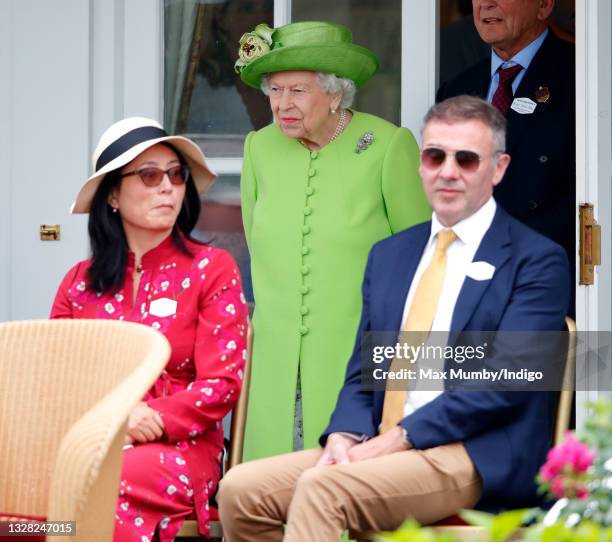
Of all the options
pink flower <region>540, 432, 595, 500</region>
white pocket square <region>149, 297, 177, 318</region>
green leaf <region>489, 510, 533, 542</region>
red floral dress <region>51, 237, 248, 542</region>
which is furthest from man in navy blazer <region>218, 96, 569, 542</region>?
green leaf <region>489, 510, 533, 542</region>

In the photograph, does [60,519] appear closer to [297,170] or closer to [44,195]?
[297,170]

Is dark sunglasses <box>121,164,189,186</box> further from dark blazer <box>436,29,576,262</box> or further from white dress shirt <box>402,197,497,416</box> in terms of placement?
dark blazer <box>436,29,576,262</box>

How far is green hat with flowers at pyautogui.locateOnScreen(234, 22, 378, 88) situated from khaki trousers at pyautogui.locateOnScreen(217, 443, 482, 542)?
133 centimetres

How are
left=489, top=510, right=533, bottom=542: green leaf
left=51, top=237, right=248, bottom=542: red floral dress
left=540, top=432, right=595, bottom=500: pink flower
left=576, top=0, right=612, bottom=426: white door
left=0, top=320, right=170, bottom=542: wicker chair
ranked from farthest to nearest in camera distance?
left=576, top=0, right=612, bottom=426: white door → left=51, top=237, right=248, bottom=542: red floral dress → left=0, top=320, right=170, bottom=542: wicker chair → left=540, top=432, right=595, bottom=500: pink flower → left=489, top=510, right=533, bottom=542: green leaf

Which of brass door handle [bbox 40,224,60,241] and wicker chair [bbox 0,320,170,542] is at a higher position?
brass door handle [bbox 40,224,60,241]

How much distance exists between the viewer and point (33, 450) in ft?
9.18

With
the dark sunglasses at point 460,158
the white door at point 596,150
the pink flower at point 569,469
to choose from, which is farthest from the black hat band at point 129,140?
the pink flower at point 569,469

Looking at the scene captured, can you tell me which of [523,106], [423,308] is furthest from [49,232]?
[423,308]

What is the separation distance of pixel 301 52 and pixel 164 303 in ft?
2.85

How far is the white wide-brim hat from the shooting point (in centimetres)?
352

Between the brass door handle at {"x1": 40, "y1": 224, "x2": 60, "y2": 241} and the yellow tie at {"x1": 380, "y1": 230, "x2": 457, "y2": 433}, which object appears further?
the brass door handle at {"x1": 40, "y1": 224, "x2": 60, "y2": 241}

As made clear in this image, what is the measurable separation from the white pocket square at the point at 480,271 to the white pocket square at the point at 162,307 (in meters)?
0.85

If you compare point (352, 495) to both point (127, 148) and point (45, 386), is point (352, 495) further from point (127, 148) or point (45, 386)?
point (127, 148)

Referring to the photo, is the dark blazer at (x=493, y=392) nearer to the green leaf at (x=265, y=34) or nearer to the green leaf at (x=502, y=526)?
the green leaf at (x=265, y=34)
